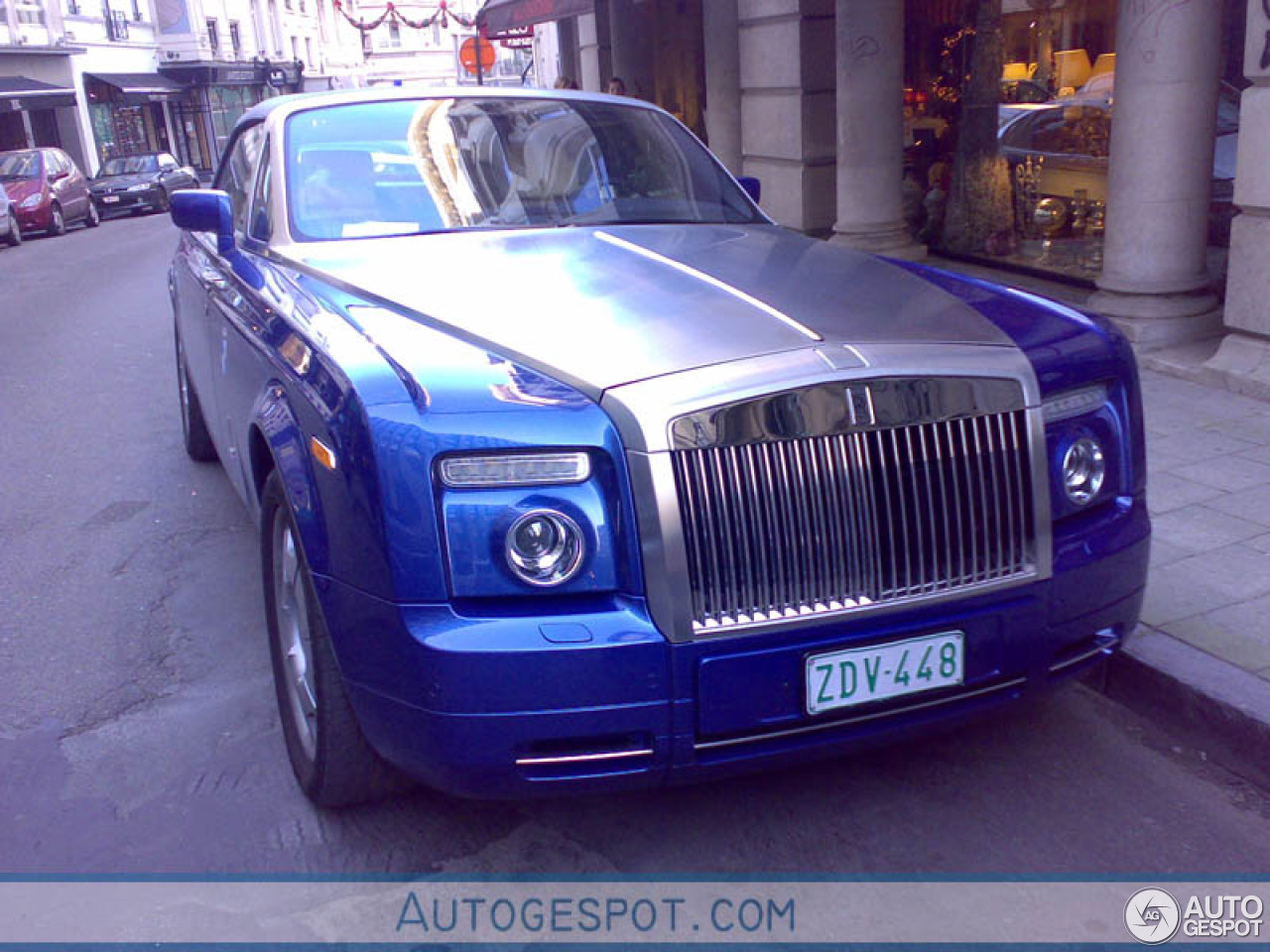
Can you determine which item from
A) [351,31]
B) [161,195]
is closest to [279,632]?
[161,195]

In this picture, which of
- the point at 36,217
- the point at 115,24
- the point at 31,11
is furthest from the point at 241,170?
the point at 115,24

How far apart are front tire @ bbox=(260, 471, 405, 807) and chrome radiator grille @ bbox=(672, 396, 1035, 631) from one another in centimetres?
92

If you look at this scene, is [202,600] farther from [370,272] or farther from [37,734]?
[370,272]

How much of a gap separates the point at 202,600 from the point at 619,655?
2.68m

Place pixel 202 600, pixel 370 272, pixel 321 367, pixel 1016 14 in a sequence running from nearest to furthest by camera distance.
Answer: pixel 321 367 → pixel 370 272 → pixel 202 600 → pixel 1016 14

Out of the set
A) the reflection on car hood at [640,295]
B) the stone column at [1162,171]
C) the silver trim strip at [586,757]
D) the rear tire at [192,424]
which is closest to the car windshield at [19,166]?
the rear tire at [192,424]

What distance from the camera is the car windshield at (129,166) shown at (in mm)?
29438

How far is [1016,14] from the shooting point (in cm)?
1002

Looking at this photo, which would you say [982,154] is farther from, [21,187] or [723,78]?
[21,187]

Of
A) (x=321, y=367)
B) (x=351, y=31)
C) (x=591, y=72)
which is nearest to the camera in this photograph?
(x=321, y=367)

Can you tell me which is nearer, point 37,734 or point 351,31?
point 37,734

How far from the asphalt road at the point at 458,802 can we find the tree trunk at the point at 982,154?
757 cm

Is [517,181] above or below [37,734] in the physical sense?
above

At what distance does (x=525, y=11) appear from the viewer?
665 inches
